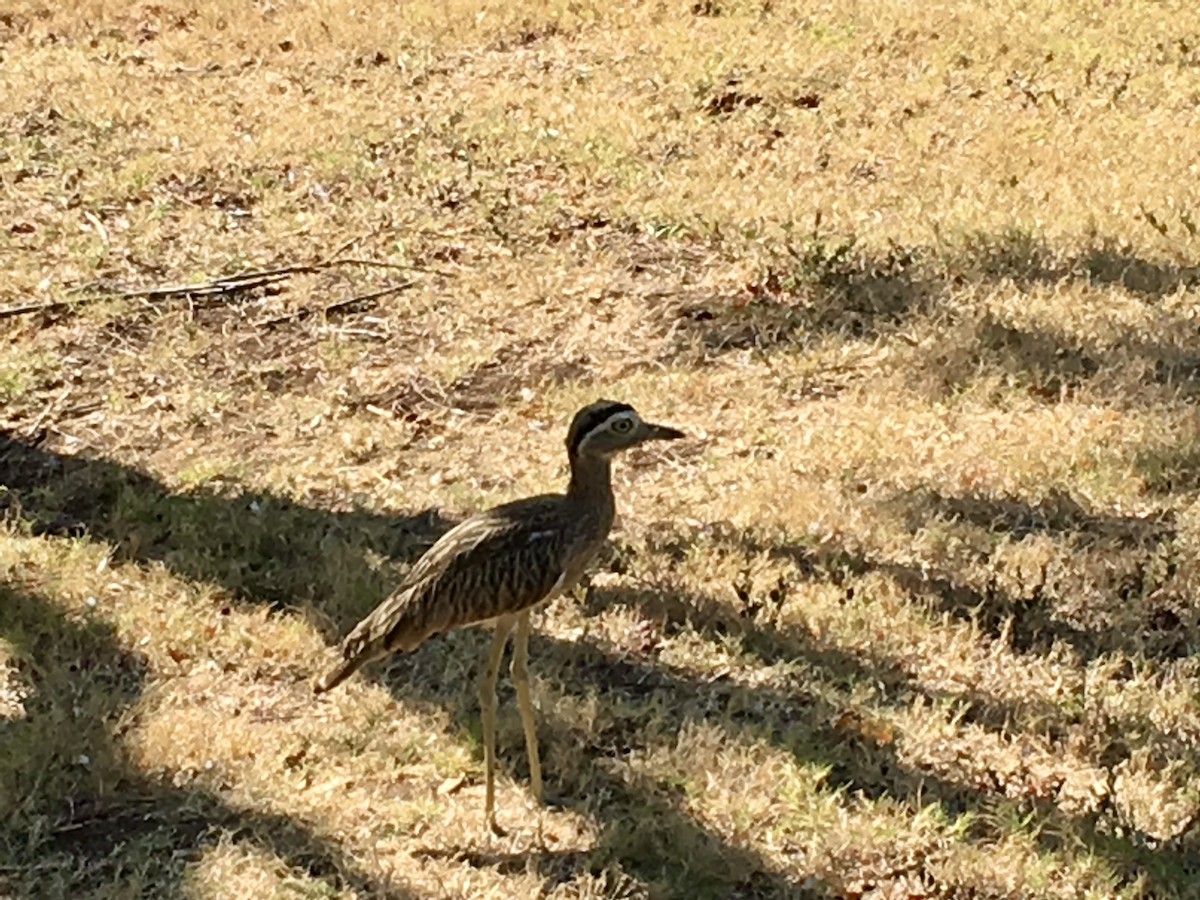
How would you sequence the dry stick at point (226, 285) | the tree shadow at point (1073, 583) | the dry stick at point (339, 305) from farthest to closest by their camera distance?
the dry stick at point (226, 285) < the dry stick at point (339, 305) < the tree shadow at point (1073, 583)

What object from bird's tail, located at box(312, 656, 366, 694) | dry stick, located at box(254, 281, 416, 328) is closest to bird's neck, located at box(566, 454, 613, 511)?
bird's tail, located at box(312, 656, 366, 694)

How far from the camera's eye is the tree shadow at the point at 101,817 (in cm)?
534

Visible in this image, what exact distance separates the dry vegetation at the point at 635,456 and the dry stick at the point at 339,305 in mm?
34

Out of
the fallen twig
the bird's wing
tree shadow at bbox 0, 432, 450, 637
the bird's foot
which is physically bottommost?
the bird's foot

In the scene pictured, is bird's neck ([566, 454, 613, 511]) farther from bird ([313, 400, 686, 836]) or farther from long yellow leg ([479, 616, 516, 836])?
long yellow leg ([479, 616, 516, 836])

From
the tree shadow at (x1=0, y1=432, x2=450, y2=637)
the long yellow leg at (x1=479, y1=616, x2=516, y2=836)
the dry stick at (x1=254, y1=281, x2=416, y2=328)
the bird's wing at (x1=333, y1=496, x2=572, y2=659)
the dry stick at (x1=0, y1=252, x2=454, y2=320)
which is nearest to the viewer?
the bird's wing at (x1=333, y1=496, x2=572, y2=659)

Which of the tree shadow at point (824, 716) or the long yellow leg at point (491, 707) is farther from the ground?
the long yellow leg at point (491, 707)

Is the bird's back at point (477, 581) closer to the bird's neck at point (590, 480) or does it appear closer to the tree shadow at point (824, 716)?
the bird's neck at point (590, 480)

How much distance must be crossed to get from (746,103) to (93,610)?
277 inches

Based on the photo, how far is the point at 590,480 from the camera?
18.1 feet

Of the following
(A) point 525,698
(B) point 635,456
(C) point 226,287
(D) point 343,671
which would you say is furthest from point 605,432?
(C) point 226,287

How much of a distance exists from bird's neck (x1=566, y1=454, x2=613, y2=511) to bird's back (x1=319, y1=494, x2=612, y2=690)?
10cm

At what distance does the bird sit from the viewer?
209 inches

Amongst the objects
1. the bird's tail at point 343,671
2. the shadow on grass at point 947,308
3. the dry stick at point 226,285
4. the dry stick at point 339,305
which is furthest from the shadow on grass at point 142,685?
the shadow on grass at point 947,308
